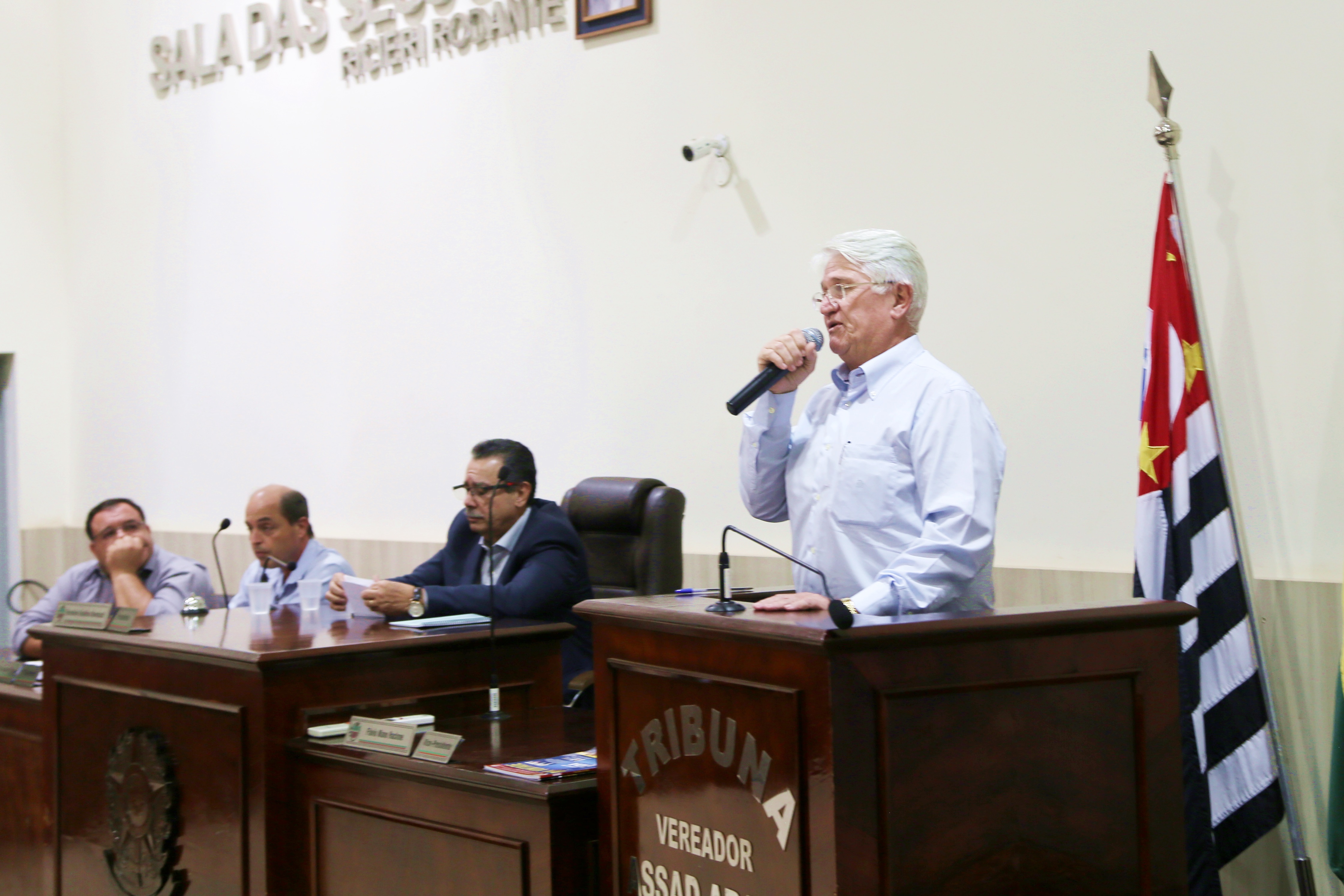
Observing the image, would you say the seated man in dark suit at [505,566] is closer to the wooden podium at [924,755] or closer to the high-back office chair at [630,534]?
the high-back office chair at [630,534]

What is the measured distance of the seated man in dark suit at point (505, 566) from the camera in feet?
10.3

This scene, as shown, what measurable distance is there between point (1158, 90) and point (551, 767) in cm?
204

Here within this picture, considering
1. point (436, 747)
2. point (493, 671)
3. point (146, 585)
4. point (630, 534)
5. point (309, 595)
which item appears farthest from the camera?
point (146, 585)

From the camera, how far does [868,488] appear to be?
7.29 feet

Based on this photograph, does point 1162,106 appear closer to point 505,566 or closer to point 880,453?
point 880,453

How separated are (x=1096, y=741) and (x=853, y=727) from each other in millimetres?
376

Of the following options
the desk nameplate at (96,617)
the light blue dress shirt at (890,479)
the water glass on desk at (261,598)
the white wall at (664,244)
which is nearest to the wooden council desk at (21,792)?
the desk nameplate at (96,617)

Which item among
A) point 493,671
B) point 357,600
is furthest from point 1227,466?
point 357,600

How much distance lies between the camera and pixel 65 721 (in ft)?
10.0

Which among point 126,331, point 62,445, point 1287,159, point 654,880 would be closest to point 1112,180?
point 1287,159

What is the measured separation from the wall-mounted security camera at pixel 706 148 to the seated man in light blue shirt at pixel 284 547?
1.62 m

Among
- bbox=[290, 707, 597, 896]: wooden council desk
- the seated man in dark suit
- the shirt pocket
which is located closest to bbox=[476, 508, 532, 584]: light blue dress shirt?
the seated man in dark suit

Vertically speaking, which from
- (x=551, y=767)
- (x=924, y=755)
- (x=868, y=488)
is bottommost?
(x=551, y=767)

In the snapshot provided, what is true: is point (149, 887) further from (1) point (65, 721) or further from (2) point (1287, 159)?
(2) point (1287, 159)
